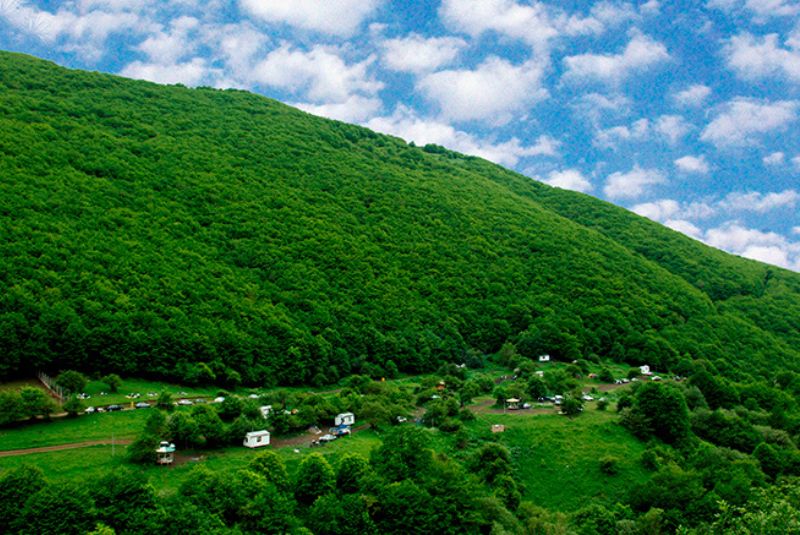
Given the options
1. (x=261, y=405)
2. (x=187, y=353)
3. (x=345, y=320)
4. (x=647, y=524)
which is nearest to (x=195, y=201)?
(x=345, y=320)

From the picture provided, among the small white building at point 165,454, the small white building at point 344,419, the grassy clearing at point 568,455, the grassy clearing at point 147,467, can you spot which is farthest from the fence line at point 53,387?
the grassy clearing at point 568,455

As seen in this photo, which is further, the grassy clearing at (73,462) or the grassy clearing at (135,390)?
the grassy clearing at (135,390)

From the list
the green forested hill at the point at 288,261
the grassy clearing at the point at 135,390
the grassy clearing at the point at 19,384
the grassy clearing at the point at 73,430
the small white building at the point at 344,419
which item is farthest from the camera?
the green forested hill at the point at 288,261

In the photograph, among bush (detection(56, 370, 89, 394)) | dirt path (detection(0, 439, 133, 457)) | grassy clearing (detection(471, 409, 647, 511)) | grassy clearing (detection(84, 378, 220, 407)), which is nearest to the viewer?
dirt path (detection(0, 439, 133, 457))

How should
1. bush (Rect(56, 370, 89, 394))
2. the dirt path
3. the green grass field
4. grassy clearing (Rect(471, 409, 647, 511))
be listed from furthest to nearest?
bush (Rect(56, 370, 89, 394)) < grassy clearing (Rect(471, 409, 647, 511)) < the green grass field < the dirt path

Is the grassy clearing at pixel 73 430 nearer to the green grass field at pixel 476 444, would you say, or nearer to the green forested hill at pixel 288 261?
the green grass field at pixel 476 444

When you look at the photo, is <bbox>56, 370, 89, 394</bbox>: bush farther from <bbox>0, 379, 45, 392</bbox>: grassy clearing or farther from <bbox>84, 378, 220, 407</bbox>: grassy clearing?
<bbox>0, 379, 45, 392</bbox>: grassy clearing

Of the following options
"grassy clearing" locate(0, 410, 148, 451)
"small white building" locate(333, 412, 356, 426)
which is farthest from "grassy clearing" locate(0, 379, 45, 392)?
"small white building" locate(333, 412, 356, 426)
